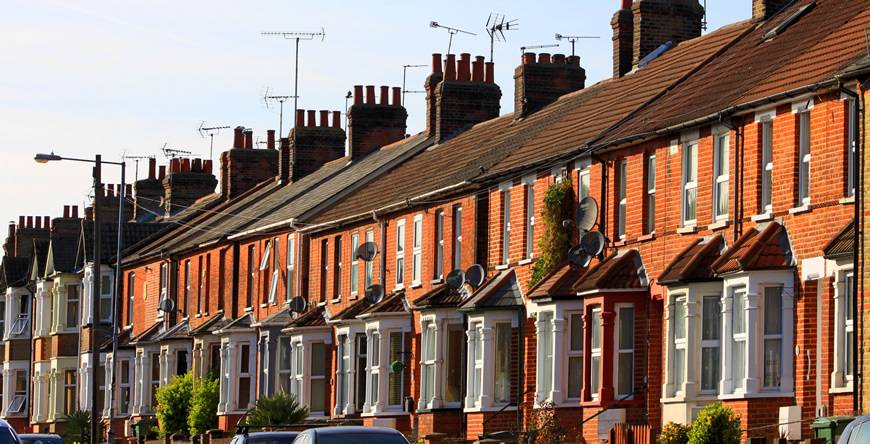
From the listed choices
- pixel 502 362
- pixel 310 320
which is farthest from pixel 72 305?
pixel 502 362

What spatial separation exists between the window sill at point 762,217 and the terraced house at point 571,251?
5cm

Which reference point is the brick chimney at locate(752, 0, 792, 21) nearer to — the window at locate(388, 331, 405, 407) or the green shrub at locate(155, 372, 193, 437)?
the window at locate(388, 331, 405, 407)

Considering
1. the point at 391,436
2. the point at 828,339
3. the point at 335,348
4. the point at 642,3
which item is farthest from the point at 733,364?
the point at 335,348

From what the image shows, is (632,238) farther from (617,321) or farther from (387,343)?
(387,343)

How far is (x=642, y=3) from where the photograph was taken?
44.5 metres

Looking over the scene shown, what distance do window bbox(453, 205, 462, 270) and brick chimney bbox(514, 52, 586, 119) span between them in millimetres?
5936

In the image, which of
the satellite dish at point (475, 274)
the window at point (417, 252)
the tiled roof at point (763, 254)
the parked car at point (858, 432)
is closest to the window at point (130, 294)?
the window at point (417, 252)

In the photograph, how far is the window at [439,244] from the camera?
45312 mm

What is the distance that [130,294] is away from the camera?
7306 cm

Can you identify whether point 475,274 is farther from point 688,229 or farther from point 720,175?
point 720,175

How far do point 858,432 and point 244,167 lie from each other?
188 feet

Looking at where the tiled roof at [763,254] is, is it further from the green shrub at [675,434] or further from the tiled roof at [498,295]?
the tiled roof at [498,295]

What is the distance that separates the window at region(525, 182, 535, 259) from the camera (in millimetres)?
40125

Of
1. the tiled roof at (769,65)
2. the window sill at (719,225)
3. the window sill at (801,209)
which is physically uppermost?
the tiled roof at (769,65)
